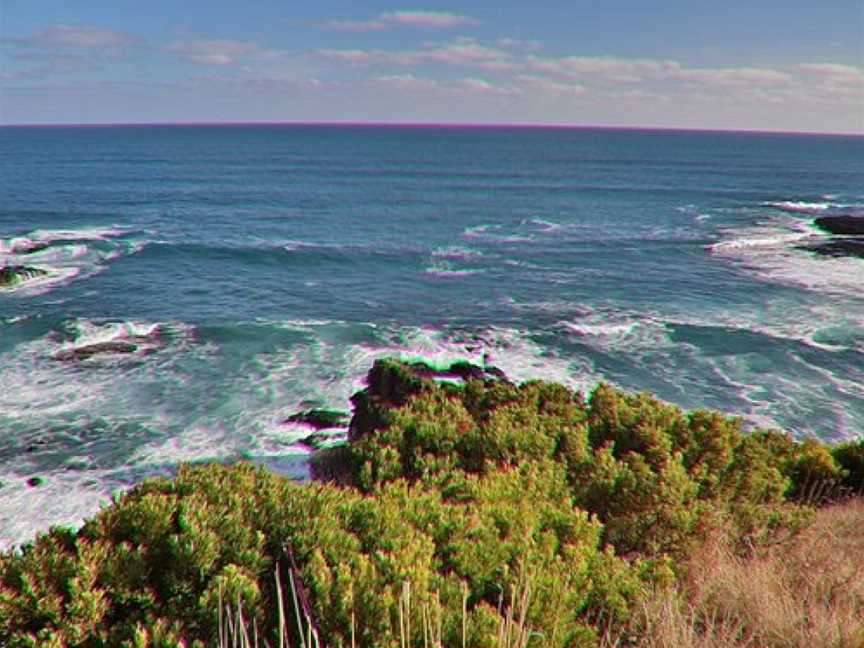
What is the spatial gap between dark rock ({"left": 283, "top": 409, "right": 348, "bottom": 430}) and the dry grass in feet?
57.0

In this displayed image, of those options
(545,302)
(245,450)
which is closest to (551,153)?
(545,302)

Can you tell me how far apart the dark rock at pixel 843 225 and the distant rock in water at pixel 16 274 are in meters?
69.1

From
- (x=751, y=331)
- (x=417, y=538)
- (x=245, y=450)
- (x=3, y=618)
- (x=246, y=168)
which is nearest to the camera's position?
(x=3, y=618)

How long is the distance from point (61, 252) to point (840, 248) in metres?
64.6

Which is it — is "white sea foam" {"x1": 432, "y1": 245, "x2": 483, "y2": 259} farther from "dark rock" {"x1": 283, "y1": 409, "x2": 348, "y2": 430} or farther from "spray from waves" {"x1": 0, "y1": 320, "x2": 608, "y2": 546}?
"dark rock" {"x1": 283, "y1": 409, "x2": 348, "y2": 430}

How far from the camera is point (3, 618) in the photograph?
504cm

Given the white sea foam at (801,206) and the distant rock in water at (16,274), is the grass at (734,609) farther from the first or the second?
the white sea foam at (801,206)

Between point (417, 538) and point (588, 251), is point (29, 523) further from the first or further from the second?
point (588, 251)

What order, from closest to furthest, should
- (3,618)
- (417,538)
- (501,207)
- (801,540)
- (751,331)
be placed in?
1. (3,618)
2. (417,538)
3. (801,540)
4. (751,331)
5. (501,207)

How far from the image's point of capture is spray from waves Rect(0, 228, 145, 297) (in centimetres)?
4316

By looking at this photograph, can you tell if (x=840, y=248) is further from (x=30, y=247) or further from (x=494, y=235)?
(x=30, y=247)

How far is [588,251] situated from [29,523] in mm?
47725

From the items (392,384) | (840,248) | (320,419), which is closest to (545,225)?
(840,248)

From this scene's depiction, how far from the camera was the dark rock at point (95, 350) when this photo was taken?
1212 inches
